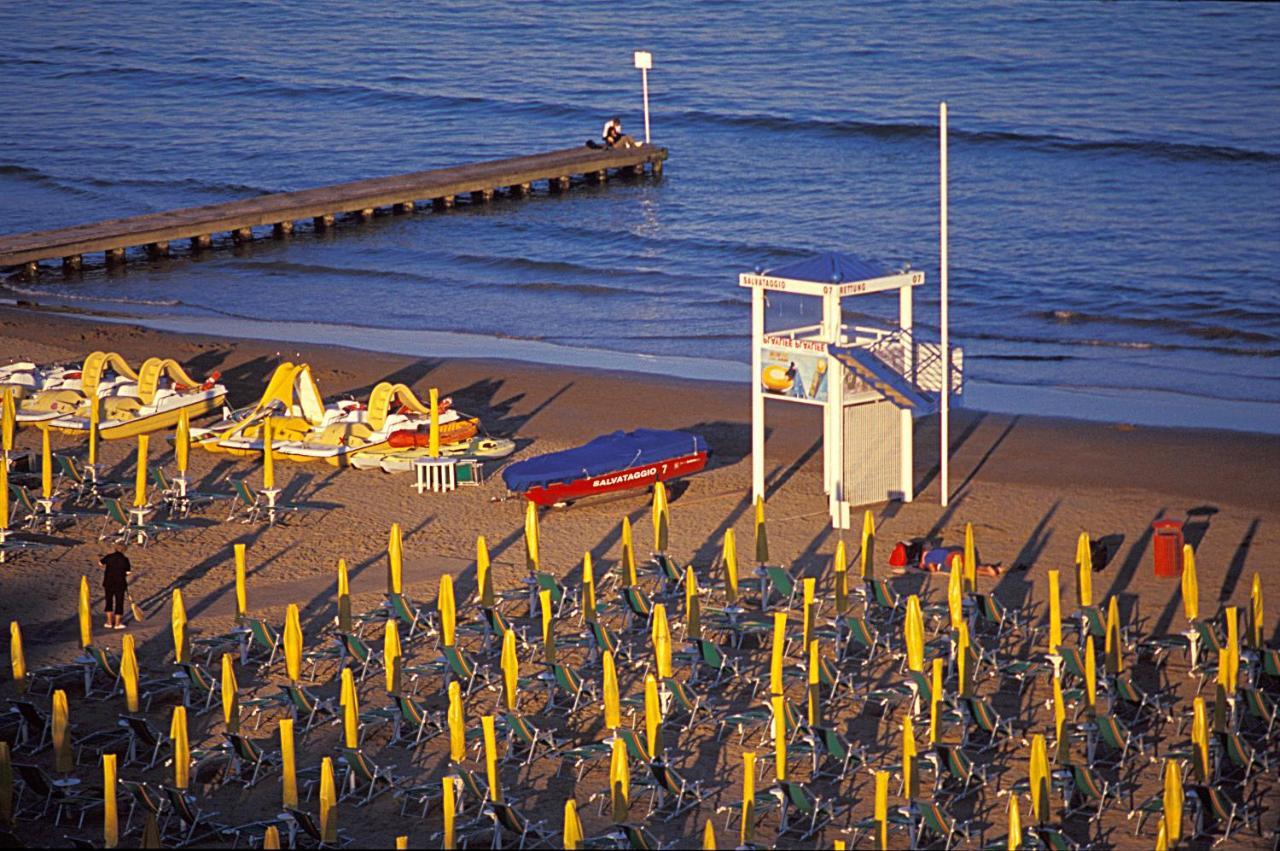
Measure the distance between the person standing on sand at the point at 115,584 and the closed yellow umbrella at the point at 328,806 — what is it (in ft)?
17.9

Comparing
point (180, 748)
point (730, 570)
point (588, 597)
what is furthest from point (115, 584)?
point (730, 570)

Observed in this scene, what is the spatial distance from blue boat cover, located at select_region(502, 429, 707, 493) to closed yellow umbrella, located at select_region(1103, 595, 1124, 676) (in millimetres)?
7270

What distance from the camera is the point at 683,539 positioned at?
2086cm

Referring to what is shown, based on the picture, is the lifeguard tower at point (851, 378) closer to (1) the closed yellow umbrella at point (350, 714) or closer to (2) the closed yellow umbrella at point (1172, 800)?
(1) the closed yellow umbrella at point (350, 714)

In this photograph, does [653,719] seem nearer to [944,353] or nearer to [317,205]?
[944,353]

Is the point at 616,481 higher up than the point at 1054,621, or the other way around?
the point at 1054,621

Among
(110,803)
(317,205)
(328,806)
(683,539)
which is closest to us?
(110,803)

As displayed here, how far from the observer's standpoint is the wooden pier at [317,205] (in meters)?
40.8

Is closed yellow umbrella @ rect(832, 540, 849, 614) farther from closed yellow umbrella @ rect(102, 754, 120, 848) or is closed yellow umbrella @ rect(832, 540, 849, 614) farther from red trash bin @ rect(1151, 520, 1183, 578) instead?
closed yellow umbrella @ rect(102, 754, 120, 848)

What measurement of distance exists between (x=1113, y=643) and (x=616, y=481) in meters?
7.41

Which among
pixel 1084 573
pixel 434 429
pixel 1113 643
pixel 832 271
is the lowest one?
pixel 1113 643

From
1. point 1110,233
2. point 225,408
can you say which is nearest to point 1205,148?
point 1110,233

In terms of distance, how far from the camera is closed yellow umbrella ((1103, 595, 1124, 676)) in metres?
16.2

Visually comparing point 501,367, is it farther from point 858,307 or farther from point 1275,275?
point 1275,275
